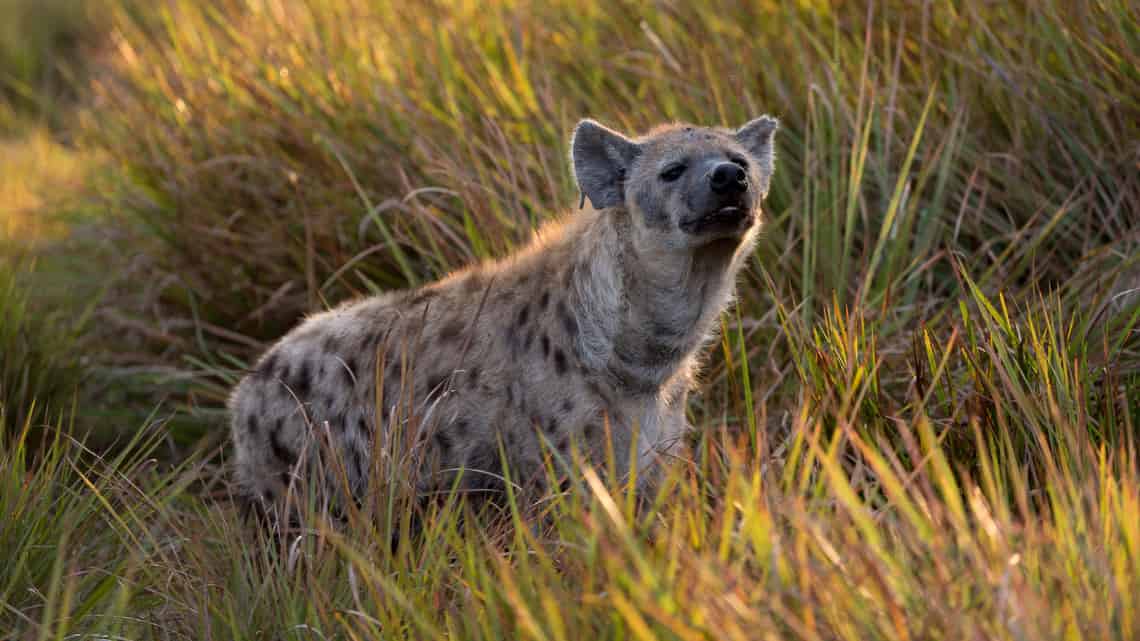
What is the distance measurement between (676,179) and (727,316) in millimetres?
800

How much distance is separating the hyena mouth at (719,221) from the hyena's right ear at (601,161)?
0.82ft

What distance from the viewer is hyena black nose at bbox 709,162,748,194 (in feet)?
10.6

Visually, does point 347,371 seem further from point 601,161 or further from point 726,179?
point 726,179

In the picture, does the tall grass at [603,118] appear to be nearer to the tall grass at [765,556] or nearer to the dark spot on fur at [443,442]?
the tall grass at [765,556]

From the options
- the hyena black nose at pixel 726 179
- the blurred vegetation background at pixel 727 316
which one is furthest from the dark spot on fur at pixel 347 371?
the hyena black nose at pixel 726 179

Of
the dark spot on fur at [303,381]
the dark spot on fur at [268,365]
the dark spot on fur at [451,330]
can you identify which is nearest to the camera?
the dark spot on fur at [451,330]

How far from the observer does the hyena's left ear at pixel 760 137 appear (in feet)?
12.0

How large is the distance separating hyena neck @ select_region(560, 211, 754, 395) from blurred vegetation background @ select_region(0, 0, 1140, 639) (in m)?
0.17

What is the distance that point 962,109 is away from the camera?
422 centimetres

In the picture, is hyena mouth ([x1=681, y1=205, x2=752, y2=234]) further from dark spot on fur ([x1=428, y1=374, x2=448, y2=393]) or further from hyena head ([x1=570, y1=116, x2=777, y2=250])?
dark spot on fur ([x1=428, y1=374, x2=448, y2=393])

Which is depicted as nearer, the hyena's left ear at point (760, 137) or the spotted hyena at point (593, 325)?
the spotted hyena at point (593, 325)

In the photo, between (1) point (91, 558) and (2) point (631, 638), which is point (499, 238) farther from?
(2) point (631, 638)

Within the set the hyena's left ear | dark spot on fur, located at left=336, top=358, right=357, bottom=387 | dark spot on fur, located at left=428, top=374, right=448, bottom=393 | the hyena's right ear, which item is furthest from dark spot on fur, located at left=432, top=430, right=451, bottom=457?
the hyena's left ear

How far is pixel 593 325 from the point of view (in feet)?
11.2
